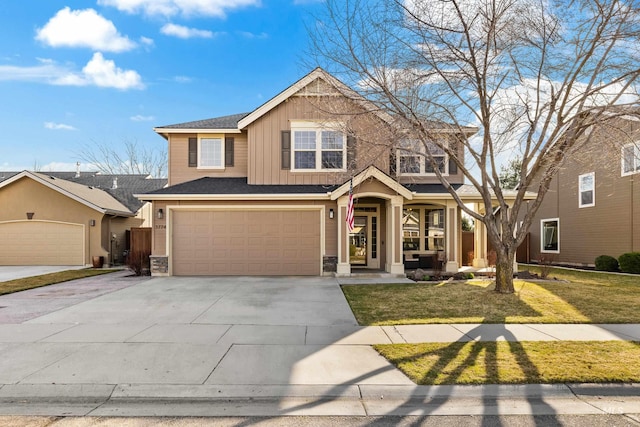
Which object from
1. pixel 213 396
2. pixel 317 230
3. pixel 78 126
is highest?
pixel 78 126

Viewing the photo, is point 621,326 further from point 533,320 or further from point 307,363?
point 307,363

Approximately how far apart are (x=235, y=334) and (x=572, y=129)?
29.7 ft

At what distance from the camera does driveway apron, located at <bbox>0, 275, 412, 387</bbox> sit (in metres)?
4.62

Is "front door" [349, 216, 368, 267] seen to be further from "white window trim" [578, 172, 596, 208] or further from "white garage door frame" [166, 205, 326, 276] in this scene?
"white window trim" [578, 172, 596, 208]

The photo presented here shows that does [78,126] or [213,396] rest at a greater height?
[78,126]

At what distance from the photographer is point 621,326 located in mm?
6926

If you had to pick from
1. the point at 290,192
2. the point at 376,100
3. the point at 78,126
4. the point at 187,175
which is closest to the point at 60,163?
the point at 78,126

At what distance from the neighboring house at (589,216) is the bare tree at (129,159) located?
32.4 meters

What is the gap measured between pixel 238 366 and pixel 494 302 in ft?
21.8

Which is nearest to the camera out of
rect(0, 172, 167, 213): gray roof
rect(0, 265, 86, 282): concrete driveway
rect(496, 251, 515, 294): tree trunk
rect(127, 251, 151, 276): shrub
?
rect(496, 251, 515, 294): tree trunk

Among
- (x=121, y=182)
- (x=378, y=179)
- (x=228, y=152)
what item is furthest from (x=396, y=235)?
(x=121, y=182)

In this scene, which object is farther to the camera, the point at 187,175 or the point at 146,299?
the point at 187,175

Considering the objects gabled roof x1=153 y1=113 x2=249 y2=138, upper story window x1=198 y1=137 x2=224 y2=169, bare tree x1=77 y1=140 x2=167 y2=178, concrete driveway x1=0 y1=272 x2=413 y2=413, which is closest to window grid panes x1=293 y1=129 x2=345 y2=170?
gabled roof x1=153 y1=113 x2=249 y2=138

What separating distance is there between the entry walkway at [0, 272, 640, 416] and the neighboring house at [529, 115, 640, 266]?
29.3 ft
